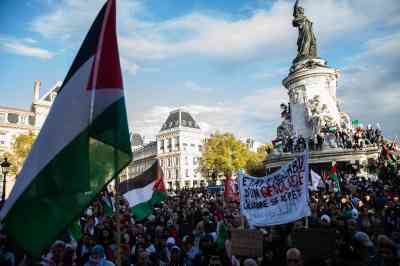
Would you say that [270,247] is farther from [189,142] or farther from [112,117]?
[189,142]

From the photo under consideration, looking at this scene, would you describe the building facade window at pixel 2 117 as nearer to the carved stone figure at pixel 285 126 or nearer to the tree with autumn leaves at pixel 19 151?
the tree with autumn leaves at pixel 19 151

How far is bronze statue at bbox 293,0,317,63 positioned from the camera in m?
43.3

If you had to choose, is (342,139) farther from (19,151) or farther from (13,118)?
(13,118)

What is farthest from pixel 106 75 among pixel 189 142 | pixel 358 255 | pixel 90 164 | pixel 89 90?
pixel 189 142

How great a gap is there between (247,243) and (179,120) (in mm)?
92774

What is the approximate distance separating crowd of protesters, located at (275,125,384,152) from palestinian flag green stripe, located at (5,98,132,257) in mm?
35538

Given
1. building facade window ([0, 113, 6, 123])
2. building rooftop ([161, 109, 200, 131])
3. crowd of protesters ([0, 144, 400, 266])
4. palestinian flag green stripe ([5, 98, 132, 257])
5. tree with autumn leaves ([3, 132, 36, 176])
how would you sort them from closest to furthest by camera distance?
palestinian flag green stripe ([5, 98, 132, 257]), crowd of protesters ([0, 144, 400, 266]), tree with autumn leaves ([3, 132, 36, 176]), building facade window ([0, 113, 6, 123]), building rooftop ([161, 109, 200, 131])

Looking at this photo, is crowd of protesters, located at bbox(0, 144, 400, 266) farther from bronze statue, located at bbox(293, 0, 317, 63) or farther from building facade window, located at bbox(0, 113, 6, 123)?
building facade window, located at bbox(0, 113, 6, 123)

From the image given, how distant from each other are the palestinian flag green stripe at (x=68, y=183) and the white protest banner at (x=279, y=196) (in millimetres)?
4638

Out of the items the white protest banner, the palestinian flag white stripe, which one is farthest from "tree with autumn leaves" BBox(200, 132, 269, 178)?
the white protest banner

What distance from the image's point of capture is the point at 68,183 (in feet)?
13.9

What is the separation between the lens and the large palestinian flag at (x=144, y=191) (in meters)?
12.0

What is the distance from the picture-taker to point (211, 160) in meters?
74.5

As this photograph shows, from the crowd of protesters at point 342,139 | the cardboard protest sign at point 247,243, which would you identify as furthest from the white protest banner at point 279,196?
the crowd of protesters at point 342,139
